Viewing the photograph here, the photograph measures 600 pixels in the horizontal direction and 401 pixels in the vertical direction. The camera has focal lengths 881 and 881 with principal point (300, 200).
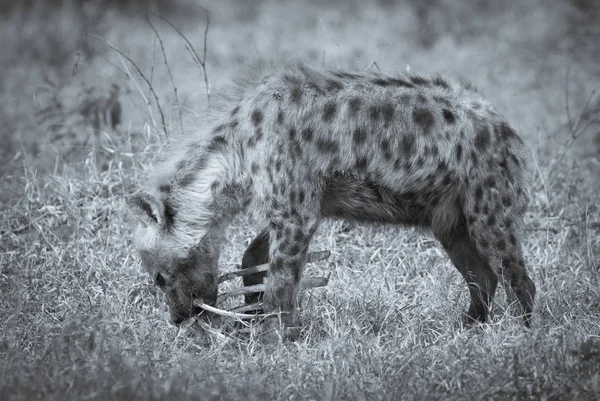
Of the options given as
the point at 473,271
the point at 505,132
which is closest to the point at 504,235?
the point at 473,271

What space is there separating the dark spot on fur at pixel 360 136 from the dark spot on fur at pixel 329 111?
0.46ft

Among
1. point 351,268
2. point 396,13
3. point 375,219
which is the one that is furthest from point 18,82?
point 375,219

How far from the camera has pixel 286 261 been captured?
4.20 metres

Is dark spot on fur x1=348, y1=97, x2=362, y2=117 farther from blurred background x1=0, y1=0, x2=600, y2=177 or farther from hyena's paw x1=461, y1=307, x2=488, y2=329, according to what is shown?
blurred background x1=0, y1=0, x2=600, y2=177

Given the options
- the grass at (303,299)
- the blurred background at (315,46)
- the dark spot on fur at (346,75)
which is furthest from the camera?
the blurred background at (315,46)

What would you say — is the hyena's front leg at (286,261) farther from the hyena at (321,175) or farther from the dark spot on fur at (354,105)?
the dark spot on fur at (354,105)

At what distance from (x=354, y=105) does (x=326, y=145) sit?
9.7 inches

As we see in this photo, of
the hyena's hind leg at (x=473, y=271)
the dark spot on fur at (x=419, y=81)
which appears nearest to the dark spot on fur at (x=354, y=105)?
the dark spot on fur at (x=419, y=81)

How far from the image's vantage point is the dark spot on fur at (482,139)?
4.26 m

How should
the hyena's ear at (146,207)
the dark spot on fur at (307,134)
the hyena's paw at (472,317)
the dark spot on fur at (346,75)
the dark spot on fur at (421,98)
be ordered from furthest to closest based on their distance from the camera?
the hyena's paw at (472,317), the dark spot on fur at (346,75), the dark spot on fur at (421,98), the dark spot on fur at (307,134), the hyena's ear at (146,207)

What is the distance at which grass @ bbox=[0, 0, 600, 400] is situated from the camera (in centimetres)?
348

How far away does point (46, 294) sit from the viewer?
471 cm

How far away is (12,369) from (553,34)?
8305mm

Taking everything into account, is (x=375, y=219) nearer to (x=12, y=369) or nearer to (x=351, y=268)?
(x=351, y=268)
